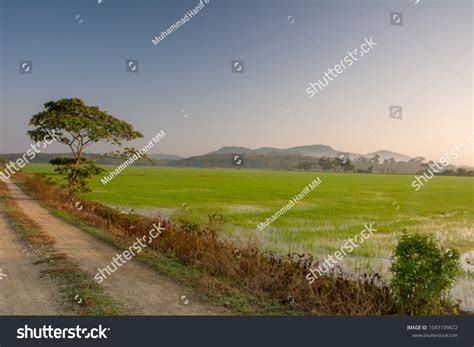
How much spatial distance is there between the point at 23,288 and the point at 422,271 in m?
6.92

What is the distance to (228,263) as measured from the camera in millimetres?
8453

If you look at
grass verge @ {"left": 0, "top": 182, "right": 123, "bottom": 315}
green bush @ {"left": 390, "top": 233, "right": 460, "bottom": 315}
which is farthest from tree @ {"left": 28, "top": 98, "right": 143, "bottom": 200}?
green bush @ {"left": 390, "top": 233, "right": 460, "bottom": 315}

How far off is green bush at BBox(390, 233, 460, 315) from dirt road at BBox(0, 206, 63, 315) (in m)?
5.48

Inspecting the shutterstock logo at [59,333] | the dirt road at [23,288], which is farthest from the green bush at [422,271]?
the dirt road at [23,288]

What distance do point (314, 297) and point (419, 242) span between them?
200cm

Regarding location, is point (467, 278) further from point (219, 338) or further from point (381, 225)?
point (381, 225)

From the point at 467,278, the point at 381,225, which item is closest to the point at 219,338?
the point at 467,278

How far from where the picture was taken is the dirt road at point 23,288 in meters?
6.42
